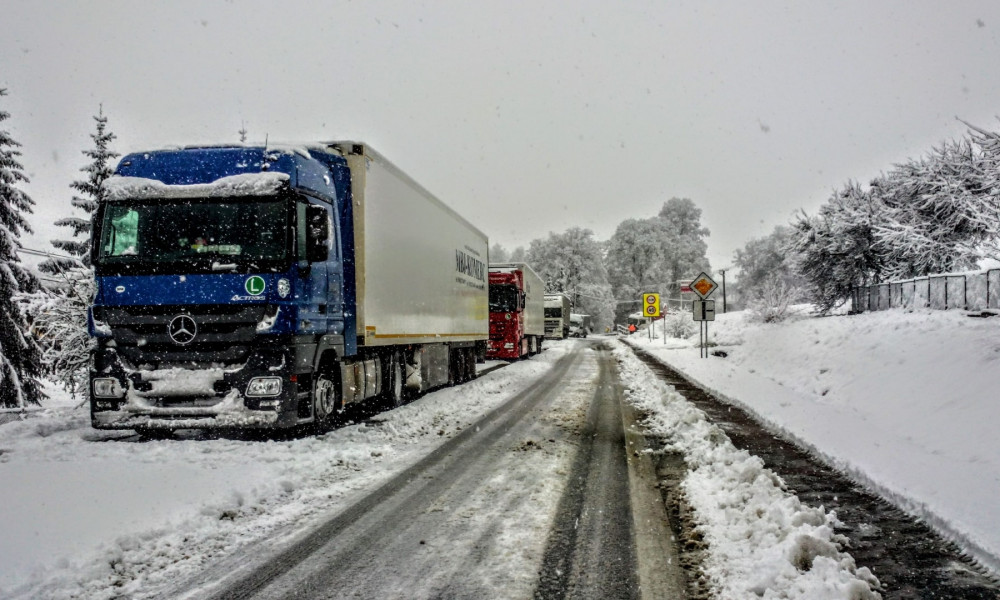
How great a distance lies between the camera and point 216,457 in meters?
7.59

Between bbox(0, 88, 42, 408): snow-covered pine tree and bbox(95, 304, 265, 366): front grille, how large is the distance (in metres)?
17.7

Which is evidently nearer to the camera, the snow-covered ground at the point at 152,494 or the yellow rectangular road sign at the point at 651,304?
the snow-covered ground at the point at 152,494

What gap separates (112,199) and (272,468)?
14.4 ft

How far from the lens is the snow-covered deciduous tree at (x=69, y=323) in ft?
49.6

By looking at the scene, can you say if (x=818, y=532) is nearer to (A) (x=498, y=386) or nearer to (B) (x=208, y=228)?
(B) (x=208, y=228)

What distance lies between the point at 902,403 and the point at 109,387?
1242cm

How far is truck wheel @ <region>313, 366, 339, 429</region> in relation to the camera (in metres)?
9.11

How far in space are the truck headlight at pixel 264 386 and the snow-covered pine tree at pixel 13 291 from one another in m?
18.7

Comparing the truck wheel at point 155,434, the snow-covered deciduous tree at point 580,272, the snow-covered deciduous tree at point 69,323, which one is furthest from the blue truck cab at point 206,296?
the snow-covered deciduous tree at point 580,272

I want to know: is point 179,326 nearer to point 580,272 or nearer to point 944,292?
point 944,292

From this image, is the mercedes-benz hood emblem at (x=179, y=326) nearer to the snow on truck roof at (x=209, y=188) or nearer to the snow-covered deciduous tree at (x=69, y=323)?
the snow on truck roof at (x=209, y=188)

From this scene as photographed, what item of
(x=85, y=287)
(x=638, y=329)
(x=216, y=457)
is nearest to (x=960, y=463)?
(x=216, y=457)

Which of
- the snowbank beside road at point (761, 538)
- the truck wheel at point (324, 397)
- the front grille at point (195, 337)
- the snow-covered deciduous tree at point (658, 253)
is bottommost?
the snowbank beside road at point (761, 538)

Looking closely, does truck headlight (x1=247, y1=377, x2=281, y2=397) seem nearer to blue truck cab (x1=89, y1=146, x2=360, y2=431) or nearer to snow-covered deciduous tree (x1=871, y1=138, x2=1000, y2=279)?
blue truck cab (x1=89, y1=146, x2=360, y2=431)
